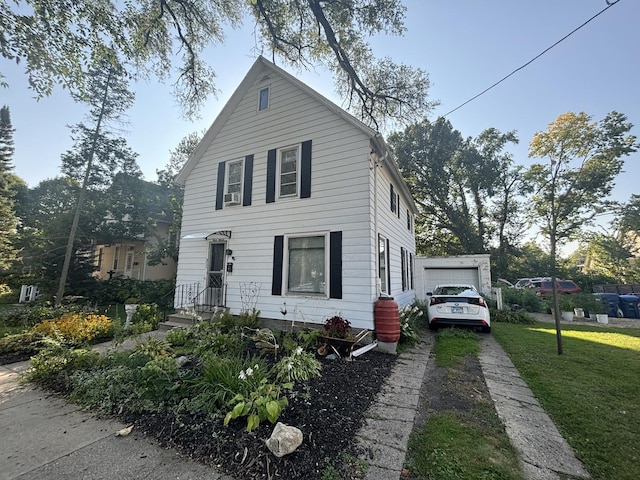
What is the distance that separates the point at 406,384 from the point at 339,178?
184 inches

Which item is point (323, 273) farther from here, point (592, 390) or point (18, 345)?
point (18, 345)

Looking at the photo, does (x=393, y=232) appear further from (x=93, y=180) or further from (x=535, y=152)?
(x=535, y=152)

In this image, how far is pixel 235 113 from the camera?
28.7 ft

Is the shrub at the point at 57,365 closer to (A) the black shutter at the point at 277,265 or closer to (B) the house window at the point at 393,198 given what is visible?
(A) the black shutter at the point at 277,265

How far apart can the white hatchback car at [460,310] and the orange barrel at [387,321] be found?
2.61 m

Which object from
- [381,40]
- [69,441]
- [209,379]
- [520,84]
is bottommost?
[69,441]

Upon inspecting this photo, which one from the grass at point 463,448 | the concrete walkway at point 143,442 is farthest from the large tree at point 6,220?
the grass at point 463,448

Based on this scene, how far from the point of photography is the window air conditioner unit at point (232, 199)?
8.23m

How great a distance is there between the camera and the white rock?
2.35 meters

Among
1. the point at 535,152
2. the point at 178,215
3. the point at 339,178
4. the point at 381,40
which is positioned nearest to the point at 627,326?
the point at 339,178

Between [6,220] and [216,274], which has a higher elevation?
[6,220]

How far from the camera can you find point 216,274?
27.6 ft

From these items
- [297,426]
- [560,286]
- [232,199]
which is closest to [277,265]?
[232,199]

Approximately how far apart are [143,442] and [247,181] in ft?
21.9
